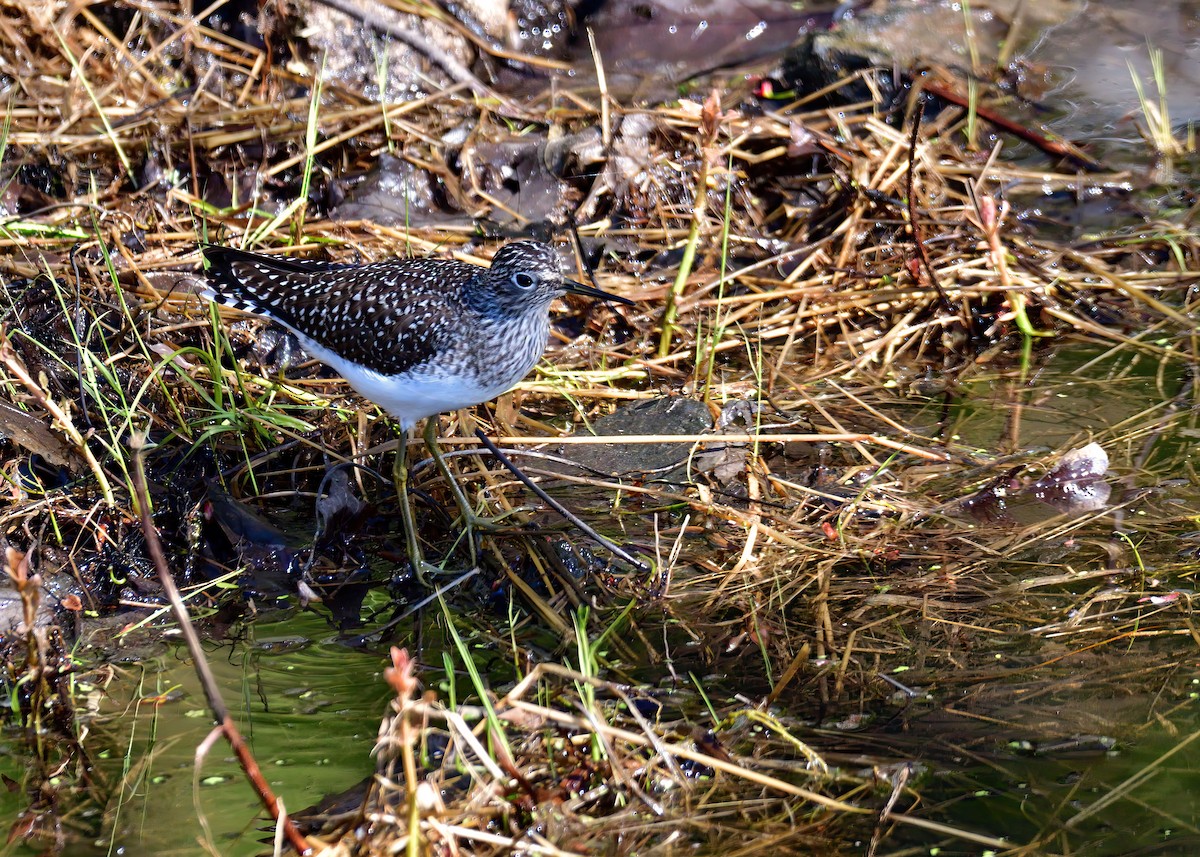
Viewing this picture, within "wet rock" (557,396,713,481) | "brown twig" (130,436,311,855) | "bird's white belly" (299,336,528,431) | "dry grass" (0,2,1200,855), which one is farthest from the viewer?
"wet rock" (557,396,713,481)

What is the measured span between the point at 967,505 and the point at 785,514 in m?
0.74

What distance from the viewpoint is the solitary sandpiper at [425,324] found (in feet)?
15.0

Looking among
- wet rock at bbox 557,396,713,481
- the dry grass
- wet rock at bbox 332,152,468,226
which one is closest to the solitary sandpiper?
the dry grass

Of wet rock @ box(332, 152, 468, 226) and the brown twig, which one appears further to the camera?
wet rock @ box(332, 152, 468, 226)

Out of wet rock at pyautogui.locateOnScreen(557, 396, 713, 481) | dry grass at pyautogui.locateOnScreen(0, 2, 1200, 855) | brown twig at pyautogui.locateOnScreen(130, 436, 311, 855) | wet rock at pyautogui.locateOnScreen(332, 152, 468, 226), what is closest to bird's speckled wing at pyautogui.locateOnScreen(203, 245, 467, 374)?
dry grass at pyautogui.locateOnScreen(0, 2, 1200, 855)

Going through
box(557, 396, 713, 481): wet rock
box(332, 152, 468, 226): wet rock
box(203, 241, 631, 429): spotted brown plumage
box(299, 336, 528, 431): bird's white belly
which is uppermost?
box(203, 241, 631, 429): spotted brown plumage

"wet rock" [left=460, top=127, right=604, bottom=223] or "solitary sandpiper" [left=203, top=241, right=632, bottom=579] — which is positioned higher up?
"solitary sandpiper" [left=203, top=241, right=632, bottom=579]

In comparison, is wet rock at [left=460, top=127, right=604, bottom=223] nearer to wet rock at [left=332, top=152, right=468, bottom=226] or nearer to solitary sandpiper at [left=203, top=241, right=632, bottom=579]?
wet rock at [left=332, top=152, right=468, bottom=226]

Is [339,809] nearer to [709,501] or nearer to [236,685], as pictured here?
[236,685]

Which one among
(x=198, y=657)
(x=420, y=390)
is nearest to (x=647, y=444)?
(x=420, y=390)

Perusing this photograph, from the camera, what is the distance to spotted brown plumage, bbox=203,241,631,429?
14.9 ft

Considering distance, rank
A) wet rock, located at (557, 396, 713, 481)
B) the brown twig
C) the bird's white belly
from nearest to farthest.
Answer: the brown twig < the bird's white belly < wet rock, located at (557, 396, 713, 481)

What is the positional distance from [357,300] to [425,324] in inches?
14.2

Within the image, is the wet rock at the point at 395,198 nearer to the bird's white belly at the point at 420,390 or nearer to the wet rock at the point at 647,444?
the wet rock at the point at 647,444
